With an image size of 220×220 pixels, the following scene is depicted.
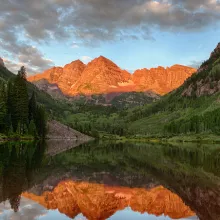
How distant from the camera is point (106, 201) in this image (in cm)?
2336

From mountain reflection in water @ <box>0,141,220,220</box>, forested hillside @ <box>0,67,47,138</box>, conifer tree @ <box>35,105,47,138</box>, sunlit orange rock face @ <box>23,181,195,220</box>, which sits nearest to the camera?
mountain reflection in water @ <box>0,141,220,220</box>

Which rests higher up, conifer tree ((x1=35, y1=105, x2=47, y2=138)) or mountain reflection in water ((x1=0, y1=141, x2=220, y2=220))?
conifer tree ((x1=35, y1=105, x2=47, y2=138))

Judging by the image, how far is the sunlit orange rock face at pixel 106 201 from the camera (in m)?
20.5

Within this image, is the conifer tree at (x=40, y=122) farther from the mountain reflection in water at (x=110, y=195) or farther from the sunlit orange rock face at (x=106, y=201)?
the sunlit orange rock face at (x=106, y=201)

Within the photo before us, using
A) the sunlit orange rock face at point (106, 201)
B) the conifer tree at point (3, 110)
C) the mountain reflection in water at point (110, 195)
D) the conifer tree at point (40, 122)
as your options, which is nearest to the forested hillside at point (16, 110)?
the conifer tree at point (3, 110)

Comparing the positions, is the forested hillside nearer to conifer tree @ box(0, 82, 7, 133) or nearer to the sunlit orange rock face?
conifer tree @ box(0, 82, 7, 133)

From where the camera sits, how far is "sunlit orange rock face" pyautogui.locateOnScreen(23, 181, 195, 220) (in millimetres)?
20531

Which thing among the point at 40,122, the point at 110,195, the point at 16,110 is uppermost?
the point at 16,110

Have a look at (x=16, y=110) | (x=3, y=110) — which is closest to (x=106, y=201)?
(x=3, y=110)

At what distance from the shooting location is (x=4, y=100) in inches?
4892

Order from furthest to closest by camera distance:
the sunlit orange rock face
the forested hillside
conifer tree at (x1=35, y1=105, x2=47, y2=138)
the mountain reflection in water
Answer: conifer tree at (x1=35, y1=105, x2=47, y2=138), the forested hillside, the sunlit orange rock face, the mountain reflection in water

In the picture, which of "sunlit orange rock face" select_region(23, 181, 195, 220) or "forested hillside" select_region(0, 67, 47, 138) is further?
"forested hillside" select_region(0, 67, 47, 138)

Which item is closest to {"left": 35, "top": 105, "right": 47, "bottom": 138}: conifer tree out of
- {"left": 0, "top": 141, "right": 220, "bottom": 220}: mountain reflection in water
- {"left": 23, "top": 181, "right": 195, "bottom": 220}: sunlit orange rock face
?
{"left": 0, "top": 141, "right": 220, "bottom": 220}: mountain reflection in water

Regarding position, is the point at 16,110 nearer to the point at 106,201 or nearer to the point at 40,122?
the point at 40,122
